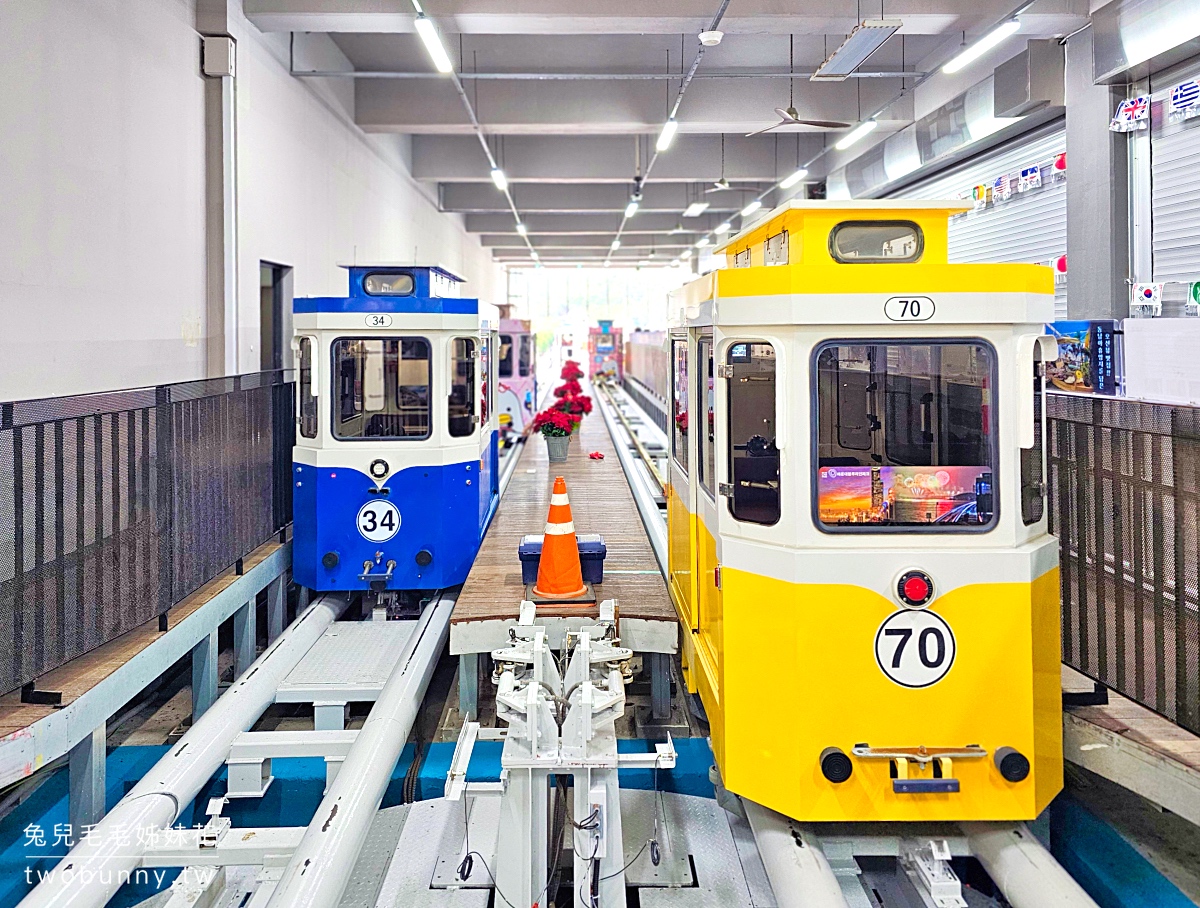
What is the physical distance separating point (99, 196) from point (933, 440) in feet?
16.9

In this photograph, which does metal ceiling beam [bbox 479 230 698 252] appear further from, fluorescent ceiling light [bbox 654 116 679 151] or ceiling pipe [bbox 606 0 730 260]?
fluorescent ceiling light [bbox 654 116 679 151]

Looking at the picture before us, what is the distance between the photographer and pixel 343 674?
5371 millimetres

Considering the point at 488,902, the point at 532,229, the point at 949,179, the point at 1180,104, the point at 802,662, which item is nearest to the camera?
the point at 802,662

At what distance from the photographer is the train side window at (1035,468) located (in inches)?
132

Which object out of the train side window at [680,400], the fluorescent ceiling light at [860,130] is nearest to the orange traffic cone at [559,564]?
the train side window at [680,400]

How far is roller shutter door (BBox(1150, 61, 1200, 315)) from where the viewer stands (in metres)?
7.20

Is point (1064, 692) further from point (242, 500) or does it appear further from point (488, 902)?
point (242, 500)

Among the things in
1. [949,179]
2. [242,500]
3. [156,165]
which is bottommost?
[242,500]

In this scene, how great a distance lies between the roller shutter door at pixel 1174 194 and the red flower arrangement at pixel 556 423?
5678 mm

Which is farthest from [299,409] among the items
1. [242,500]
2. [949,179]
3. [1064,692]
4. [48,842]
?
[949,179]

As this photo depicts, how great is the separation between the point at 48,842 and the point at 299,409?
3085 millimetres

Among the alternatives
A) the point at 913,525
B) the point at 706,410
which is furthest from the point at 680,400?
the point at 913,525

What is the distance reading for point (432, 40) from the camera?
25.5 ft

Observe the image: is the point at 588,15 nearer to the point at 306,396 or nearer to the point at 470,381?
the point at 470,381
